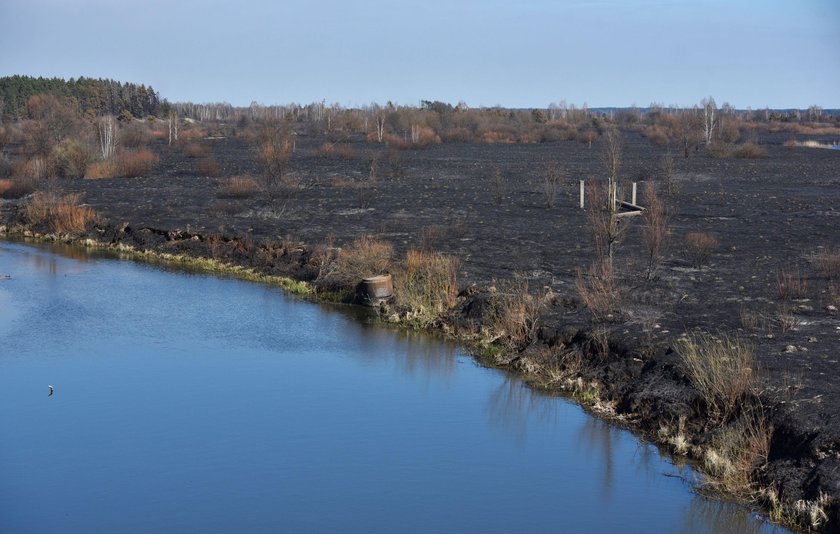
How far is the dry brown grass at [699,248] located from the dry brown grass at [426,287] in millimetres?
6592

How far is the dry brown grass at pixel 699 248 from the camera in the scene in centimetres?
2466

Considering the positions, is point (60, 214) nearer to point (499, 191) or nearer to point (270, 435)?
point (499, 191)

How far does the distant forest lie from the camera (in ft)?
337

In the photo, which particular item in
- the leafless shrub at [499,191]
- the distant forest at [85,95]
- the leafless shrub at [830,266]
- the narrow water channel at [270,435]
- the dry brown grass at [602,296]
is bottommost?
the narrow water channel at [270,435]

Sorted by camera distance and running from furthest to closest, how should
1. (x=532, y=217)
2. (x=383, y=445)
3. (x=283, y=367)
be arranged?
1. (x=532, y=217)
2. (x=283, y=367)
3. (x=383, y=445)

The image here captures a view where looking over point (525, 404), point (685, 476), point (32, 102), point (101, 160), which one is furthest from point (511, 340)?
point (32, 102)

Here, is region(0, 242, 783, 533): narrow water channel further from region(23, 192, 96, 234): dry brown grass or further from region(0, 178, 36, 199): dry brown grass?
region(0, 178, 36, 199): dry brown grass

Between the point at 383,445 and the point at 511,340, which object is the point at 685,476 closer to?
the point at 383,445

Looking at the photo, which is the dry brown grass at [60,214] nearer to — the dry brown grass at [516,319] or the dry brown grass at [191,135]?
the dry brown grass at [516,319]

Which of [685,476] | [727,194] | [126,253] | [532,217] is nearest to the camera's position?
[685,476]

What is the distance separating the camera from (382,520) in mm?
11766

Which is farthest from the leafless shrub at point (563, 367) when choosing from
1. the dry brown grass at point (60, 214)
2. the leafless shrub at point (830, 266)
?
the dry brown grass at point (60, 214)

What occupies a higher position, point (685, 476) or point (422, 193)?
point (422, 193)

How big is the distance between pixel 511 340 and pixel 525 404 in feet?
8.42
